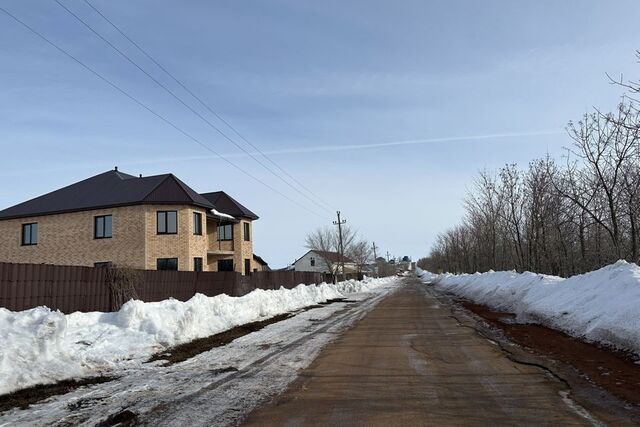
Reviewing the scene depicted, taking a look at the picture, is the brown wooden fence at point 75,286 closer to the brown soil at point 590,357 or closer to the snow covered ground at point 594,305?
the brown soil at point 590,357

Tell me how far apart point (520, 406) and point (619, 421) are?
104 cm

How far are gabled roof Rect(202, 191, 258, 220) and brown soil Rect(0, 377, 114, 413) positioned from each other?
3435 cm

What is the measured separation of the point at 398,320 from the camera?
17828 millimetres

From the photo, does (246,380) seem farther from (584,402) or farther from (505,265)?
(505,265)

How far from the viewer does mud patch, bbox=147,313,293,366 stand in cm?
1050

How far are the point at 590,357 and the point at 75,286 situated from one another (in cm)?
1222

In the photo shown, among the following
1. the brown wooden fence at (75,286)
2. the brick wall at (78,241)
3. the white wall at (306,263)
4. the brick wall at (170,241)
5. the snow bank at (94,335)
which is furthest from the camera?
the white wall at (306,263)

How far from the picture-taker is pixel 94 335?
11.2 metres

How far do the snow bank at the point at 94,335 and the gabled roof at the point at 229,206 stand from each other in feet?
80.3

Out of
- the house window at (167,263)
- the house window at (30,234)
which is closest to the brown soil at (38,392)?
the house window at (167,263)

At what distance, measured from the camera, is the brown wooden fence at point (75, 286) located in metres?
11.4

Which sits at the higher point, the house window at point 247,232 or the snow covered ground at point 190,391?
the house window at point 247,232

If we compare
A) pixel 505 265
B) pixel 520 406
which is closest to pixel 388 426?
pixel 520 406

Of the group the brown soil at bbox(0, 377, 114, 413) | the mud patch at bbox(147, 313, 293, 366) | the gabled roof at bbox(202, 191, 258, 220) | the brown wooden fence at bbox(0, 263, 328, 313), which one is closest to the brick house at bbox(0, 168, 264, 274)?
the gabled roof at bbox(202, 191, 258, 220)
